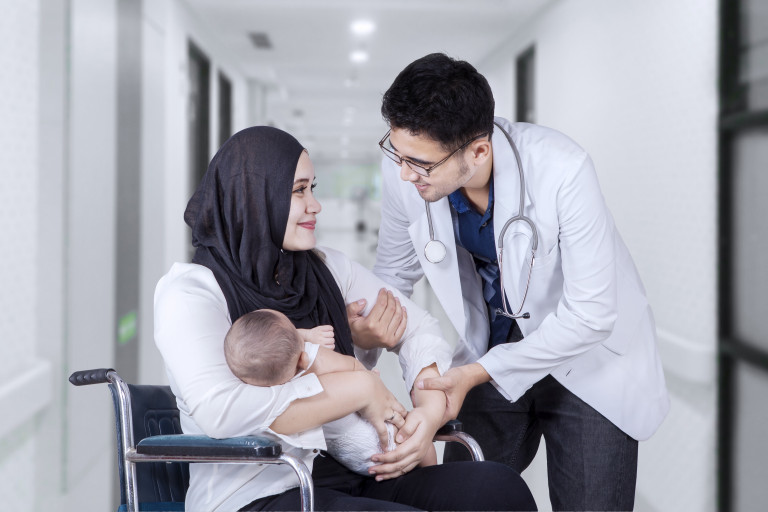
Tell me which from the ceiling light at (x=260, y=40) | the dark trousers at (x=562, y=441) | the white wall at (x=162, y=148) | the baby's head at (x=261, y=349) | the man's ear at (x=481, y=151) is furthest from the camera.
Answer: the ceiling light at (x=260, y=40)

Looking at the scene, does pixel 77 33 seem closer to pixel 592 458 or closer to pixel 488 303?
pixel 488 303

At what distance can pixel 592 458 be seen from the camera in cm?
155

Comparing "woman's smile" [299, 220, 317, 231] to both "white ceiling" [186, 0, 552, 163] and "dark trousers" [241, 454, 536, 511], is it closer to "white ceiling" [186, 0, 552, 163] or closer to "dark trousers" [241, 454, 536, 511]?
"dark trousers" [241, 454, 536, 511]

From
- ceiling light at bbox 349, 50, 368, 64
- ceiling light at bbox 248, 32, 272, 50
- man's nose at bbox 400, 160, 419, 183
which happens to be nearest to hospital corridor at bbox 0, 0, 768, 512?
man's nose at bbox 400, 160, 419, 183

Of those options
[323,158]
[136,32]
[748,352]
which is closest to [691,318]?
[748,352]

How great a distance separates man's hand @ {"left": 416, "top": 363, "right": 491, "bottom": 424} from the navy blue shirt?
22 cm

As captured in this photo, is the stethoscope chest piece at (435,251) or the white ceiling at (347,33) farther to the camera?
the white ceiling at (347,33)

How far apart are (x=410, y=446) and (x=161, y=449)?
0.46 meters

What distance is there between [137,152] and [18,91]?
1163 millimetres

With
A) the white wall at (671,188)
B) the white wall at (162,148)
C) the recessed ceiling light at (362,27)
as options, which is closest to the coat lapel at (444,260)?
the white wall at (671,188)

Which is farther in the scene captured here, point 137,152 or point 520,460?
point 137,152

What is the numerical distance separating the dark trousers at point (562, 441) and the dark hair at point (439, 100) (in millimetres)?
664

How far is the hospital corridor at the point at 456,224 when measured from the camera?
6.89 ft

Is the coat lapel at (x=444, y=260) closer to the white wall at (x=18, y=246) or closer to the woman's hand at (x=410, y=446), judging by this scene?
the woman's hand at (x=410, y=446)
